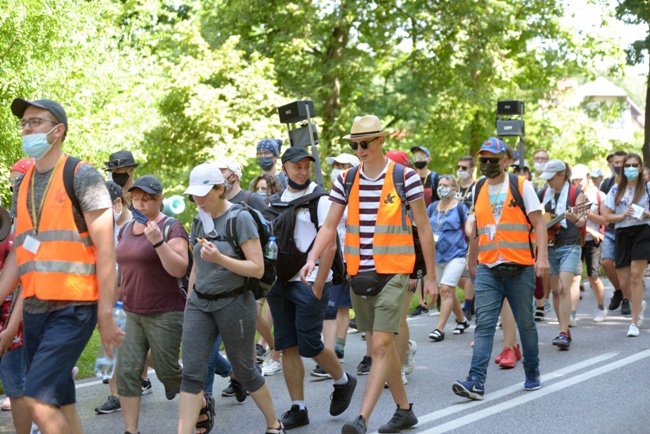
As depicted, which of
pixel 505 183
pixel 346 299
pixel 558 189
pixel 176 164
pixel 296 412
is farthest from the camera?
pixel 176 164

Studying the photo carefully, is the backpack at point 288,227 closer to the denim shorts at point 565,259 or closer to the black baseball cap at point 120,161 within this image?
the black baseball cap at point 120,161

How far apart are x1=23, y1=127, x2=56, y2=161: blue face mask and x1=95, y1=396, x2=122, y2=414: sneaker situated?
11.0 feet

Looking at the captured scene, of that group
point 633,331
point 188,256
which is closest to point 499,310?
point 188,256

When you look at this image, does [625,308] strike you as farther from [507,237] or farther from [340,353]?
[507,237]

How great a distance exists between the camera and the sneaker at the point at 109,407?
8.05 meters

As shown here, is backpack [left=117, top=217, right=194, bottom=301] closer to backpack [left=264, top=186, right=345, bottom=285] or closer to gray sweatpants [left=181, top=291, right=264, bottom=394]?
gray sweatpants [left=181, top=291, right=264, bottom=394]

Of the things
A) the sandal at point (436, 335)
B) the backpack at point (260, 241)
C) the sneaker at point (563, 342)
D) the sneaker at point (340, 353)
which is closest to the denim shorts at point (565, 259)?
the sneaker at point (563, 342)

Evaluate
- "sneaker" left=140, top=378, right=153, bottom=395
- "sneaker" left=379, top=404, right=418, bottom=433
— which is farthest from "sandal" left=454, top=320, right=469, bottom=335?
"sneaker" left=379, top=404, right=418, bottom=433

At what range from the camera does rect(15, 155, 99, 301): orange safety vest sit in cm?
515

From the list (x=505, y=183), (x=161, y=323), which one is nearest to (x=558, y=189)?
(x=505, y=183)

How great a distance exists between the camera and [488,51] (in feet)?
98.1

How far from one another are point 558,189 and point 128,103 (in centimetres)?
1462

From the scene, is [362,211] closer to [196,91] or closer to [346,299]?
[346,299]

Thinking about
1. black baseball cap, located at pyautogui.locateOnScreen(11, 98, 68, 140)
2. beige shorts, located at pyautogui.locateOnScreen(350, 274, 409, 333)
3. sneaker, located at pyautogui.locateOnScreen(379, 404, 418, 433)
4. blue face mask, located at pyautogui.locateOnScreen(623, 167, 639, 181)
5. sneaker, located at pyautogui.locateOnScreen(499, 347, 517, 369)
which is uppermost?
black baseball cap, located at pyautogui.locateOnScreen(11, 98, 68, 140)
